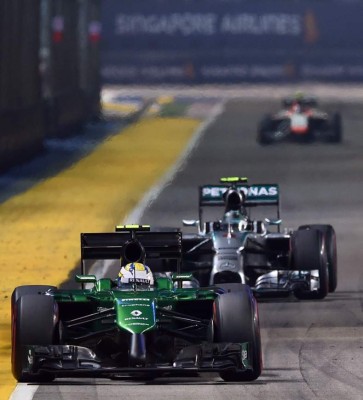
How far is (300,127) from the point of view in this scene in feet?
171

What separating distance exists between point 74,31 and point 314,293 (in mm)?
47961

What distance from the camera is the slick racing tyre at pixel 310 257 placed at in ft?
62.9

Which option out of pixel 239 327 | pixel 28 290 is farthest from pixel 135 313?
pixel 28 290

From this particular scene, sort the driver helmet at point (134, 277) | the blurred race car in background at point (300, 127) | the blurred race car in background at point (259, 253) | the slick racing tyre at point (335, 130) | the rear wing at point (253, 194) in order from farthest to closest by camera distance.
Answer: the slick racing tyre at point (335, 130), the blurred race car in background at point (300, 127), the rear wing at point (253, 194), the blurred race car in background at point (259, 253), the driver helmet at point (134, 277)

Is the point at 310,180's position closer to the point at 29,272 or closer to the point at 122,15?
the point at 29,272

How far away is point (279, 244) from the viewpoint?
64.7 feet

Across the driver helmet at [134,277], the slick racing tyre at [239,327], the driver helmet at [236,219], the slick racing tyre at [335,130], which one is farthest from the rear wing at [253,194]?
the slick racing tyre at [335,130]

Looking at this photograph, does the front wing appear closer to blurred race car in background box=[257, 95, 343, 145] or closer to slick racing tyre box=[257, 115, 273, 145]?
blurred race car in background box=[257, 95, 343, 145]

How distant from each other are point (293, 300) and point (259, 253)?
658 millimetres

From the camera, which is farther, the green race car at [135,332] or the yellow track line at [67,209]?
the yellow track line at [67,209]

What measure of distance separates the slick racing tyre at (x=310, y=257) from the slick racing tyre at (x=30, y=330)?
19.3 ft

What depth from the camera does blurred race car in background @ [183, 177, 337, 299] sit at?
19141 mm

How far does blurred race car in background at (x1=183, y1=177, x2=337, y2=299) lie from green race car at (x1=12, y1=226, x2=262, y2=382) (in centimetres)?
436

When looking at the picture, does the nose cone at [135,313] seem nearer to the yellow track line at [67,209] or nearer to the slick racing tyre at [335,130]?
the yellow track line at [67,209]
